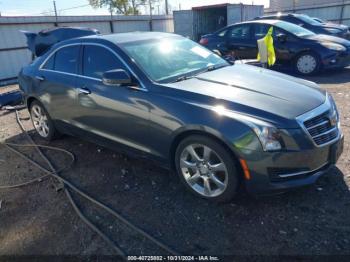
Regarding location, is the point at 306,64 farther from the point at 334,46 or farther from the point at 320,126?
the point at 320,126

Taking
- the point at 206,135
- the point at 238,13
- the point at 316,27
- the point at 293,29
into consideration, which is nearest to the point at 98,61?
the point at 206,135

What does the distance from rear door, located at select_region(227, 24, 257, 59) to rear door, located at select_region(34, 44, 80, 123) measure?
6.66 meters

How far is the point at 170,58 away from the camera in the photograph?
4.04m

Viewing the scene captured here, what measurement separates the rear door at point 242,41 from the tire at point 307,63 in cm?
144

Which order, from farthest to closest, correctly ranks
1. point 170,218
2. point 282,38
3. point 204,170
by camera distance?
point 282,38, point 204,170, point 170,218

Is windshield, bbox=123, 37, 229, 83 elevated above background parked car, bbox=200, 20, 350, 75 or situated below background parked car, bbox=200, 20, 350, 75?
above

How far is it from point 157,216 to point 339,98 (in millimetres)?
5185

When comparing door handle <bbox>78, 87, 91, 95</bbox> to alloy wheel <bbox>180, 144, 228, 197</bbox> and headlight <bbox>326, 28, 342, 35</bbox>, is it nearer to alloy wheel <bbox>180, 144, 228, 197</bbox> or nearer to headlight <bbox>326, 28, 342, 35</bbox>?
alloy wheel <bbox>180, 144, 228, 197</bbox>

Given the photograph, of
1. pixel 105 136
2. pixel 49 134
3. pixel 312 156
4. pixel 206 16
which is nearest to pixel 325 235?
pixel 312 156

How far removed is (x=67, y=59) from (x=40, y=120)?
136 centimetres

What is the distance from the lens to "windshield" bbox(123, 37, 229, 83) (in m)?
3.74

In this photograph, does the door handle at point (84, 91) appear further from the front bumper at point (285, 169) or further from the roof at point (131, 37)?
the front bumper at point (285, 169)

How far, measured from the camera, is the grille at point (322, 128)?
2.94 m

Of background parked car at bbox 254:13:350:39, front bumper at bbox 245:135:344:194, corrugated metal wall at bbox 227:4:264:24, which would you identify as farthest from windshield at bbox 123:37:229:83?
corrugated metal wall at bbox 227:4:264:24
